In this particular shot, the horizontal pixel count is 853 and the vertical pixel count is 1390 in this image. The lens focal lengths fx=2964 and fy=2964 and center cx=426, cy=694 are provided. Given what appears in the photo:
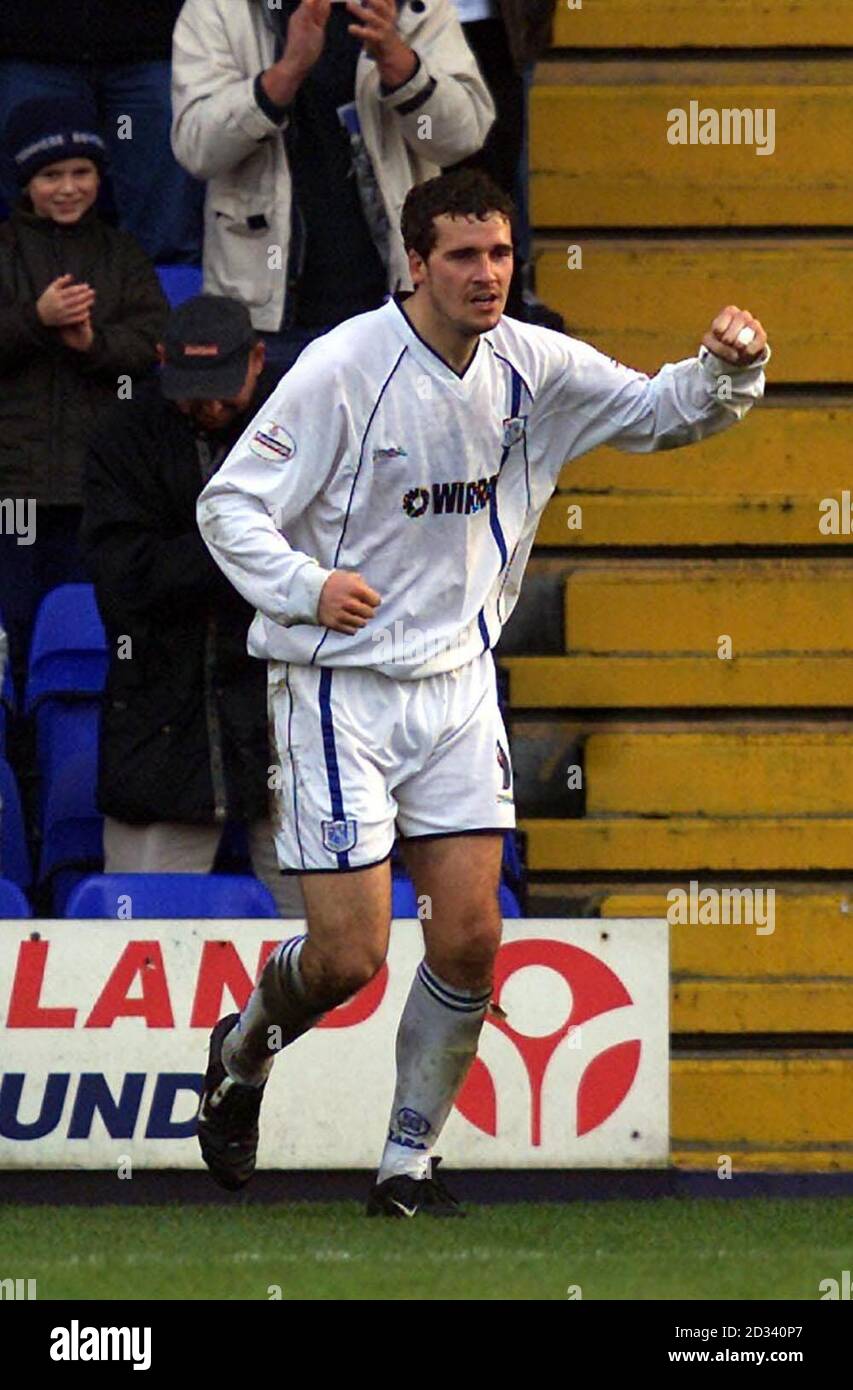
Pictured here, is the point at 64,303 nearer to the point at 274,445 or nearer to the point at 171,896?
the point at 171,896

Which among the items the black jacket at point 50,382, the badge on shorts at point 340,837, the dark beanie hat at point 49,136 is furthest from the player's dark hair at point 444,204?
the dark beanie hat at point 49,136

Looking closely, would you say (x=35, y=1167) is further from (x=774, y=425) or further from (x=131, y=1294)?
(x=774, y=425)

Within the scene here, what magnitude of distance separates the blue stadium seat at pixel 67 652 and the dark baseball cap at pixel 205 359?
3.30ft

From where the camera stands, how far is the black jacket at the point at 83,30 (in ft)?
28.3

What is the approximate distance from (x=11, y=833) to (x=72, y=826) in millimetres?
172

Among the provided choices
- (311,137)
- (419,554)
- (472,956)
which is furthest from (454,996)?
(311,137)

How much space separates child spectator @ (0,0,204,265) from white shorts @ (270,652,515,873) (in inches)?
124

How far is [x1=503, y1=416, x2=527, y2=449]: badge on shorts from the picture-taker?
599cm

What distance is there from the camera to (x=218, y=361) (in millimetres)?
7000

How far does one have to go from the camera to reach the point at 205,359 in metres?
7.00

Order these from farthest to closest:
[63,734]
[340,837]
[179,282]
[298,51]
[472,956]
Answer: [179,282] → [298,51] → [63,734] → [472,956] → [340,837]

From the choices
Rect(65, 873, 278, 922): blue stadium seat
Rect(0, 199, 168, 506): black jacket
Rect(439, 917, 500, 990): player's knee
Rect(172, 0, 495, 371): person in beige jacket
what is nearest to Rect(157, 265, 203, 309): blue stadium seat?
Rect(172, 0, 495, 371): person in beige jacket

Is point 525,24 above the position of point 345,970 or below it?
above

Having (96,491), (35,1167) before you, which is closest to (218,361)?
(96,491)
